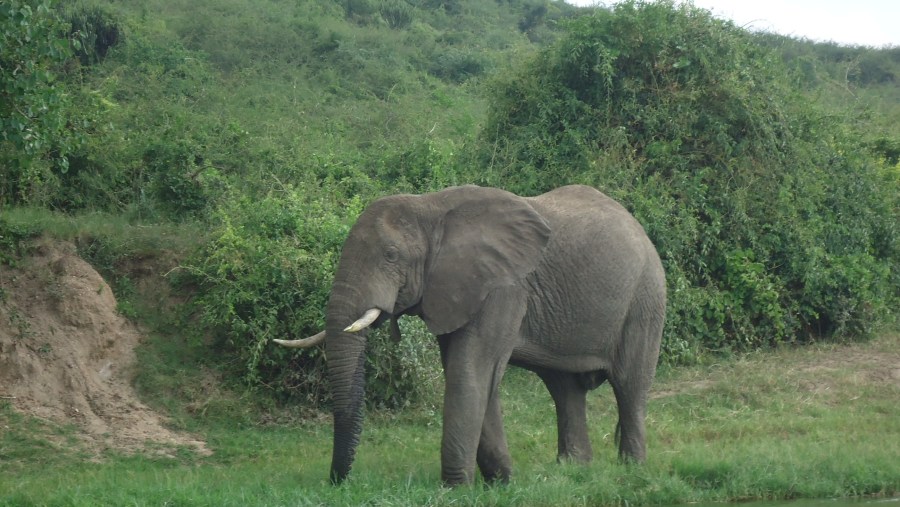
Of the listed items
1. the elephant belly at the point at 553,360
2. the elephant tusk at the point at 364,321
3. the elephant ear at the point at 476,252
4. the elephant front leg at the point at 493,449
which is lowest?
the elephant front leg at the point at 493,449

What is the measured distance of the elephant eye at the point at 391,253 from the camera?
7637 mm

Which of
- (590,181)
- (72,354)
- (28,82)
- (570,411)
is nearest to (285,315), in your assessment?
(72,354)

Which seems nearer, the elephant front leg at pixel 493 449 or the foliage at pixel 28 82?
the elephant front leg at pixel 493 449

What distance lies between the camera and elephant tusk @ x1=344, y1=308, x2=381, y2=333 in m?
7.28

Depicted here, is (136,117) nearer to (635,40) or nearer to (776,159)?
(635,40)

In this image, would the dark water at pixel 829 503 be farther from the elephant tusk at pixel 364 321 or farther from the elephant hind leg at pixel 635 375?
the elephant tusk at pixel 364 321

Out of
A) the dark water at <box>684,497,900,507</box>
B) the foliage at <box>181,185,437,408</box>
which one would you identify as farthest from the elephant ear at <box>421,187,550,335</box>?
the foliage at <box>181,185,437,408</box>

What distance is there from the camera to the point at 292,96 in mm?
24234

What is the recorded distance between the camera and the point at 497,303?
7934 millimetres

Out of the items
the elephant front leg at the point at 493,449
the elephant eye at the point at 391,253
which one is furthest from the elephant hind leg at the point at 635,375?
the elephant eye at the point at 391,253

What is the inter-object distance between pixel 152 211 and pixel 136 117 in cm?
417

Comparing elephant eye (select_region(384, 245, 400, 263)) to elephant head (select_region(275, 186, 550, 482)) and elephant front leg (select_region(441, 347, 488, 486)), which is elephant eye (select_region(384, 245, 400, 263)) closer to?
elephant head (select_region(275, 186, 550, 482))

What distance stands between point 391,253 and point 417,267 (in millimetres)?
288

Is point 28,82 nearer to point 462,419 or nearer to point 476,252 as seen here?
point 476,252
